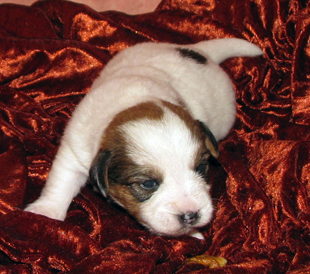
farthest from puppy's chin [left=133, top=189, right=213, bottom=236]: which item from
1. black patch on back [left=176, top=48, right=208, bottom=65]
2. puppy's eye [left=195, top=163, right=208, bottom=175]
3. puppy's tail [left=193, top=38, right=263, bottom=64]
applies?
puppy's tail [left=193, top=38, right=263, bottom=64]

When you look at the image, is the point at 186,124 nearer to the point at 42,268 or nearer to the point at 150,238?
the point at 150,238

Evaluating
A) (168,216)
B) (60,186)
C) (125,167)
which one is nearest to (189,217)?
(168,216)

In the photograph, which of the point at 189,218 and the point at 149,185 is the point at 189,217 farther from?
the point at 149,185

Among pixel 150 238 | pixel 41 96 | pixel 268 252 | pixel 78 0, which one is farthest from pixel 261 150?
pixel 78 0

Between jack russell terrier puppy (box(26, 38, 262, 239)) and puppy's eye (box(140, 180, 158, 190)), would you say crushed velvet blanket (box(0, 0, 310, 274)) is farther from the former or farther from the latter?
puppy's eye (box(140, 180, 158, 190))

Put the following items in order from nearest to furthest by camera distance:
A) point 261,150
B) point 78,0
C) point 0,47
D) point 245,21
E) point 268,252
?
point 268,252, point 261,150, point 0,47, point 245,21, point 78,0

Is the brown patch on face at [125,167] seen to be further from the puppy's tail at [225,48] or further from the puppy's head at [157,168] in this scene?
the puppy's tail at [225,48]
